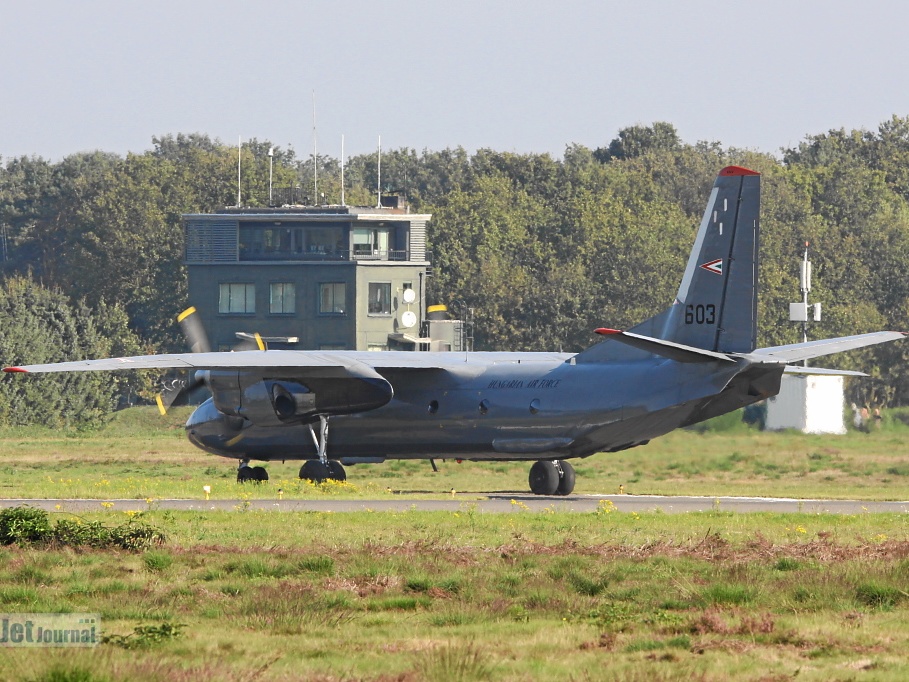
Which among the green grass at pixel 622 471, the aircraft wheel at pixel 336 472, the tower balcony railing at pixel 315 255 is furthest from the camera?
the tower balcony railing at pixel 315 255

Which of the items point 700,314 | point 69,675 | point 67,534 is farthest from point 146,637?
point 700,314

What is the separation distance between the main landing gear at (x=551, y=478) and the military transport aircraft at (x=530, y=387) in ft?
0.12

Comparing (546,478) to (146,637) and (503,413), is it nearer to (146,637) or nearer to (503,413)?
(503,413)

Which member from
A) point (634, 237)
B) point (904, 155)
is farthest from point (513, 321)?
point (904, 155)

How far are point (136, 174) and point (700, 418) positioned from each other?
96.5 meters

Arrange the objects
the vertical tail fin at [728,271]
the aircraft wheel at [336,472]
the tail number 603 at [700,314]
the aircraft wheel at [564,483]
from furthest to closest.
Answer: the aircraft wheel at [336,472]
the aircraft wheel at [564,483]
the tail number 603 at [700,314]
the vertical tail fin at [728,271]

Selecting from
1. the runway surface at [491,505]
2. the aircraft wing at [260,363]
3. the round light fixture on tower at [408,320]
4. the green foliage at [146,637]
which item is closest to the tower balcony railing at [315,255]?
the round light fixture on tower at [408,320]

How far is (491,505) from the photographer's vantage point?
33.5 meters

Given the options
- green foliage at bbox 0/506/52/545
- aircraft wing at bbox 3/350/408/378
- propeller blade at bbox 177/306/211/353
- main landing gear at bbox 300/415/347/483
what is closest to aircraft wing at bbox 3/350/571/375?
aircraft wing at bbox 3/350/408/378

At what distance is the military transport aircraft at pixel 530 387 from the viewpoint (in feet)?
115

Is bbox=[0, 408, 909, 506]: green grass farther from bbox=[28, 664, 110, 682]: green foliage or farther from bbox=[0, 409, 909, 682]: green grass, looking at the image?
bbox=[28, 664, 110, 682]: green foliage

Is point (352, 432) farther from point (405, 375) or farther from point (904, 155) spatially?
point (904, 155)

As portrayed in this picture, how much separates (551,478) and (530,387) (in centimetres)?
289

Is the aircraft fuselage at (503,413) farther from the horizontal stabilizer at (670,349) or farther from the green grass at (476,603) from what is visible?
the green grass at (476,603)
